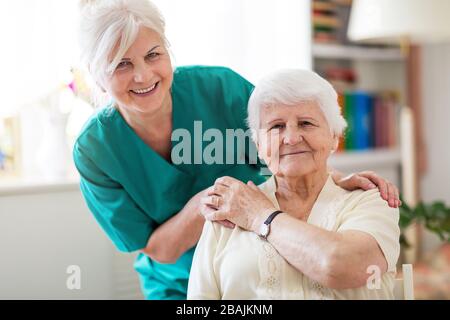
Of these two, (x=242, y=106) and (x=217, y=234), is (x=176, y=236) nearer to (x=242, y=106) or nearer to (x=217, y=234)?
(x=217, y=234)

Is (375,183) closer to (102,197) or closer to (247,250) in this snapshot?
(247,250)

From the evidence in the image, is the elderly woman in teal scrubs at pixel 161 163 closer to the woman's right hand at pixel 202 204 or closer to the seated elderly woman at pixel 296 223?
the woman's right hand at pixel 202 204

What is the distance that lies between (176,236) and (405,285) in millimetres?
491

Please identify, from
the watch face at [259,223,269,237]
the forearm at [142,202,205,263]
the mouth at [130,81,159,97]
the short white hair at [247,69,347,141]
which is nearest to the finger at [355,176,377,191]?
the short white hair at [247,69,347,141]

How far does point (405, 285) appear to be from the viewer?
3.77 feet

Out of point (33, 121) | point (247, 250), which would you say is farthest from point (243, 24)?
point (247, 250)

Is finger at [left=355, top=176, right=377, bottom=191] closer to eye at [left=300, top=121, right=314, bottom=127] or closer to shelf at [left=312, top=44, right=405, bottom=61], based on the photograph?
eye at [left=300, top=121, right=314, bottom=127]

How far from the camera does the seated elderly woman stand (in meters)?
1.05

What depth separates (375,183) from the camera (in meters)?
1.18

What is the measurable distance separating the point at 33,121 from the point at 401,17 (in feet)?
4.49

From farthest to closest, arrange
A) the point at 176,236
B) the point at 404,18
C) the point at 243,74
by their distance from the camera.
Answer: the point at 404,18, the point at 243,74, the point at 176,236

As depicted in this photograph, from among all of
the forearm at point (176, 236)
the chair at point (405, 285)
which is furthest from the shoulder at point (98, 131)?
the chair at point (405, 285)

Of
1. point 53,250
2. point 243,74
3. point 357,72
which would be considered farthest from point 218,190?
point 357,72

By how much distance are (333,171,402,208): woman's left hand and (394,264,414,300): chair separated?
121 millimetres
